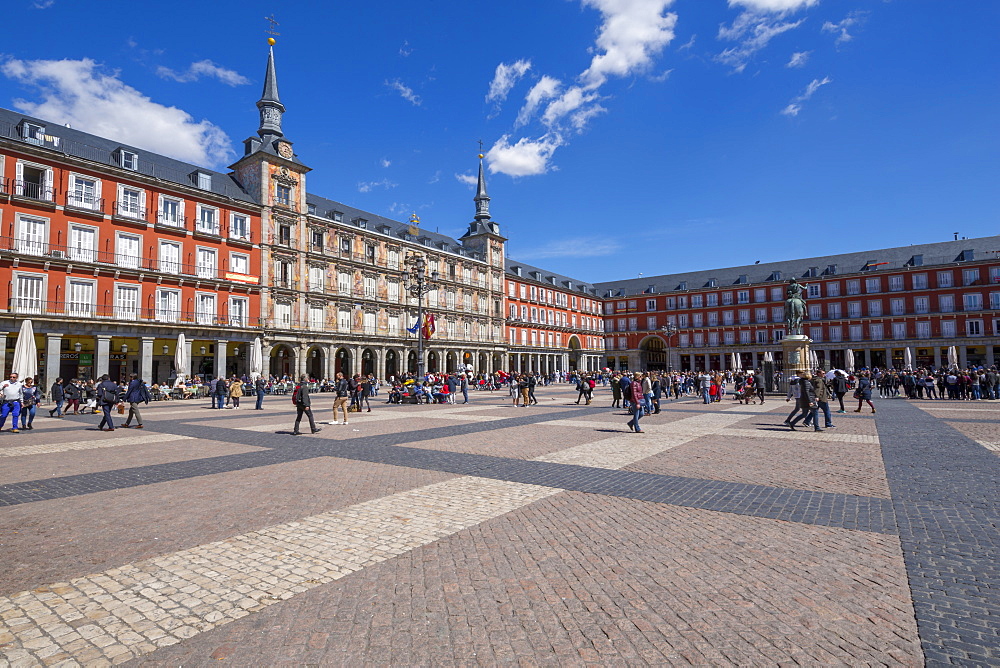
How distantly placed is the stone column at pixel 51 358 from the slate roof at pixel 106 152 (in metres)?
9.75

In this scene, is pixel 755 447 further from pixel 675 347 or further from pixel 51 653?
pixel 675 347

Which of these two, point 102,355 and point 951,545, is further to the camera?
point 102,355

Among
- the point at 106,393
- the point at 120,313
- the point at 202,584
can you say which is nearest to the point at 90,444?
the point at 106,393

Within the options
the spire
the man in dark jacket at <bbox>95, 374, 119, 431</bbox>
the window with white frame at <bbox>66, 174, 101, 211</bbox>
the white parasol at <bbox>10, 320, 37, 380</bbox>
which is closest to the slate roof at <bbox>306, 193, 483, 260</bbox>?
the spire

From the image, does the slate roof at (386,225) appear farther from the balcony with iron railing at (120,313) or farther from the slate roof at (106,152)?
the balcony with iron railing at (120,313)

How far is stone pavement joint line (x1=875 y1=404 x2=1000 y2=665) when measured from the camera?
9.71 feet

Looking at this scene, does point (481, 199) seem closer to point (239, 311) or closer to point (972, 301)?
point (239, 311)

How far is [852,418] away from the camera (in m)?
15.2

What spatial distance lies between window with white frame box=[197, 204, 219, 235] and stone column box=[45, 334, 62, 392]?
9.88m

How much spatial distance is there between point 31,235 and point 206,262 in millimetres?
8298

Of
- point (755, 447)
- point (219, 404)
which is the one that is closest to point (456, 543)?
point (755, 447)

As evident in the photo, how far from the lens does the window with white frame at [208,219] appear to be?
106 feet

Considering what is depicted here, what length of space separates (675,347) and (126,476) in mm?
65317

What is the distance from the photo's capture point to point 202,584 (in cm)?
371
